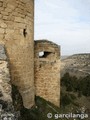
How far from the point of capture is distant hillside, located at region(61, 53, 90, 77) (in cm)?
3334

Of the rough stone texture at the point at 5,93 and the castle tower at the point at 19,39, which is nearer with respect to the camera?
the rough stone texture at the point at 5,93

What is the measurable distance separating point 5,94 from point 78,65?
107ft

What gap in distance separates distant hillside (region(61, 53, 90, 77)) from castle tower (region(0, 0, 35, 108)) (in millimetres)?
24628

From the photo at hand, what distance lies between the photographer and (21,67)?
24.5ft

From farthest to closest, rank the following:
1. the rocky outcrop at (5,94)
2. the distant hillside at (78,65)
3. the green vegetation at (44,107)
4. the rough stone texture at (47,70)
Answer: the distant hillside at (78,65) → the rough stone texture at (47,70) → the green vegetation at (44,107) → the rocky outcrop at (5,94)

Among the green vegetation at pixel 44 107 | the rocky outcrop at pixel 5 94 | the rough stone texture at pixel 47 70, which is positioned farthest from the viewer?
the rough stone texture at pixel 47 70

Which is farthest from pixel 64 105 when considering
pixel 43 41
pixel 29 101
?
pixel 29 101

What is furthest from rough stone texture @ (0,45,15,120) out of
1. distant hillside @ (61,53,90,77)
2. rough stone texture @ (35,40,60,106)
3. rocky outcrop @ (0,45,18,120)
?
distant hillside @ (61,53,90,77)

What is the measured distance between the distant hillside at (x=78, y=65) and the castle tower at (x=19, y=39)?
24.6 m

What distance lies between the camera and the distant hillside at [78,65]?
109 ft

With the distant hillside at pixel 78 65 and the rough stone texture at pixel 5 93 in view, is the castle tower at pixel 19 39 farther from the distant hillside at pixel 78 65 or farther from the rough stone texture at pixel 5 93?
the distant hillside at pixel 78 65

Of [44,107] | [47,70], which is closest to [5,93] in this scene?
[44,107]

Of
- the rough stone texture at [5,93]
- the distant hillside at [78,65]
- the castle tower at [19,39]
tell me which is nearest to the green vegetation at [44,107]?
the castle tower at [19,39]

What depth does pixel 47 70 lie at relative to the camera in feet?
35.7
